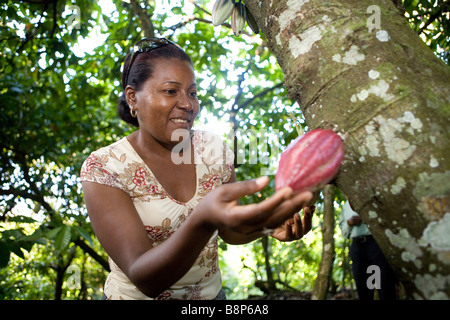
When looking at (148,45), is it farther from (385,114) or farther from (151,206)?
(385,114)

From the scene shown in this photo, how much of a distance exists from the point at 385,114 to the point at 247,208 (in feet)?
1.07

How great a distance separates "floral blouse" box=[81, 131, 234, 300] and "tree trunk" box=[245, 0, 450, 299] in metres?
0.68

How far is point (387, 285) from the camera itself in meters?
3.47

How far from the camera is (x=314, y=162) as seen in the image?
0.73 m

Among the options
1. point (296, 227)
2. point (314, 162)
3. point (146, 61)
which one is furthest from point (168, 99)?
point (314, 162)

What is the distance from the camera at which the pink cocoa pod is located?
72 cm

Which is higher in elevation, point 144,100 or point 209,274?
point 144,100

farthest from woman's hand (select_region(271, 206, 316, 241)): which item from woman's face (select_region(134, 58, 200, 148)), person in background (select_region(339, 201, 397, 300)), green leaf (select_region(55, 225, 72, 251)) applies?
person in background (select_region(339, 201, 397, 300))

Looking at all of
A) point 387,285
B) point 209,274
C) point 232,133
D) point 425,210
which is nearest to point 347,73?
point 425,210

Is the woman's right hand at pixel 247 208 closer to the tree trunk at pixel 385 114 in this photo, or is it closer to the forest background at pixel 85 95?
the tree trunk at pixel 385 114

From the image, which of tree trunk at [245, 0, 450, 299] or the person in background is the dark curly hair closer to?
tree trunk at [245, 0, 450, 299]

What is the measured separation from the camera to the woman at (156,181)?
3.59ft
